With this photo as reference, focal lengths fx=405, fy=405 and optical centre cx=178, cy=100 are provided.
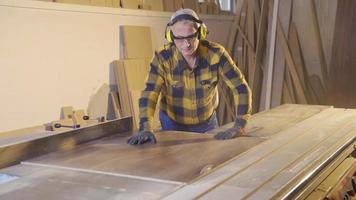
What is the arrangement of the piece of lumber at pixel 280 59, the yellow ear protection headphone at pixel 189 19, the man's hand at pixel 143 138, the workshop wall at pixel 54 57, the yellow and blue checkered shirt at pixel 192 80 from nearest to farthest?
the man's hand at pixel 143 138 → the yellow ear protection headphone at pixel 189 19 → the yellow and blue checkered shirt at pixel 192 80 → the workshop wall at pixel 54 57 → the piece of lumber at pixel 280 59

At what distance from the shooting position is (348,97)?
4184mm

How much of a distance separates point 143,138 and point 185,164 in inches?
18.0

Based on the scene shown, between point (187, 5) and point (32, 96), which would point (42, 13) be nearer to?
point (32, 96)

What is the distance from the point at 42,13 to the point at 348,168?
252 centimetres

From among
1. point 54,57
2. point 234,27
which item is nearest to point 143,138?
point 54,57

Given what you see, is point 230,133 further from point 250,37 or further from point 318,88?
point 250,37

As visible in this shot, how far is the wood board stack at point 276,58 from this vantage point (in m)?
4.51

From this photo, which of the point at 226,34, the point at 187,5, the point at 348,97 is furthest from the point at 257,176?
the point at 226,34

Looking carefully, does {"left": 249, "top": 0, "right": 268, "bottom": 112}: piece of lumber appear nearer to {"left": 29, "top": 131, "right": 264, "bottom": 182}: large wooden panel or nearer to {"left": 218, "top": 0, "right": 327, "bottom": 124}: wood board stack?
{"left": 218, "top": 0, "right": 327, "bottom": 124}: wood board stack

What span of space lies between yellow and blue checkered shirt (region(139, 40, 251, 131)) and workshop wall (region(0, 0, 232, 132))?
1341mm

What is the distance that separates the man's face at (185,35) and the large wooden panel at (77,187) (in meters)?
0.89

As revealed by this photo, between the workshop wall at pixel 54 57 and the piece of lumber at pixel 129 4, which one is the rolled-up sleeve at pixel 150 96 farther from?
the piece of lumber at pixel 129 4

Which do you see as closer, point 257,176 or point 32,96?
point 257,176

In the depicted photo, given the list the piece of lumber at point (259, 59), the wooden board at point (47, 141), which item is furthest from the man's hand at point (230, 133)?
the piece of lumber at point (259, 59)
